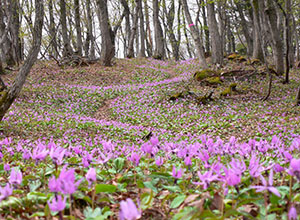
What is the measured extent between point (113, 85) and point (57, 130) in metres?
9.75

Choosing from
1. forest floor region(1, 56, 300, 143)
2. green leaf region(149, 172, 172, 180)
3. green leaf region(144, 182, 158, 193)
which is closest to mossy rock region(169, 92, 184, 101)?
forest floor region(1, 56, 300, 143)

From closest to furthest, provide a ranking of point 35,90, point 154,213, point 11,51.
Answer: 1. point 154,213
2. point 35,90
3. point 11,51

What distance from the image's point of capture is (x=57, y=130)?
29.9ft

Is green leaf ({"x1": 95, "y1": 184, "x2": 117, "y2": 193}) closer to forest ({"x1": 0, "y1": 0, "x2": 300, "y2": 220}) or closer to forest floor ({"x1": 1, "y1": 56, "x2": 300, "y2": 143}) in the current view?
forest ({"x1": 0, "y1": 0, "x2": 300, "y2": 220})

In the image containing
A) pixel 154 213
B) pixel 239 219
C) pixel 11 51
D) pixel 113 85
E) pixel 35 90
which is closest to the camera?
pixel 239 219

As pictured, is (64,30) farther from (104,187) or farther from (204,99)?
(104,187)

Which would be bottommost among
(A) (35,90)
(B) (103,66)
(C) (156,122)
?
(C) (156,122)

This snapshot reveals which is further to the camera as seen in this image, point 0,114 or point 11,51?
point 11,51

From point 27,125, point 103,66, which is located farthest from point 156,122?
point 103,66

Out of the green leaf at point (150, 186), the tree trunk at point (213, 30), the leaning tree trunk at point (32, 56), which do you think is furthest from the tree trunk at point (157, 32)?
the green leaf at point (150, 186)

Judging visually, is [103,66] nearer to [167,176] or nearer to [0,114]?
[0,114]

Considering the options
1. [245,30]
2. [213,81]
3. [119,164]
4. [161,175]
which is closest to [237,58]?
[245,30]

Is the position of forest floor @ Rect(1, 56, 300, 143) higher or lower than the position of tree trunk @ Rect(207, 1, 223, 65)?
lower

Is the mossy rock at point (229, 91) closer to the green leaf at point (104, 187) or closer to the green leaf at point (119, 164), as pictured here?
the green leaf at point (119, 164)
